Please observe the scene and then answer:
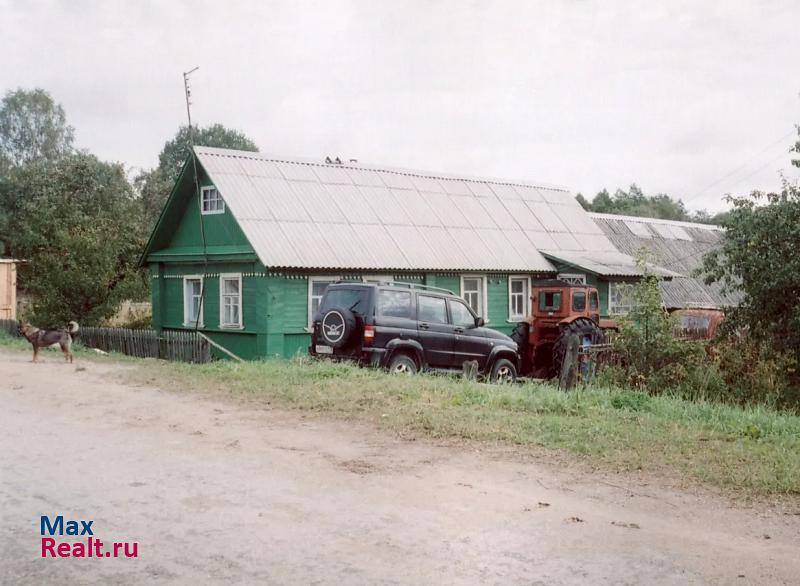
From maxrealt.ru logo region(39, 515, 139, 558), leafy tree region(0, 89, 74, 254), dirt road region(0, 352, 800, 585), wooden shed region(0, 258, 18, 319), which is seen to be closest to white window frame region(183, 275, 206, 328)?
dirt road region(0, 352, 800, 585)

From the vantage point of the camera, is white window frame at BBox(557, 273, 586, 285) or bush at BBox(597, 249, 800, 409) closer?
bush at BBox(597, 249, 800, 409)

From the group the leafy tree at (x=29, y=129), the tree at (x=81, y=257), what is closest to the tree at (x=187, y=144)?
the leafy tree at (x=29, y=129)

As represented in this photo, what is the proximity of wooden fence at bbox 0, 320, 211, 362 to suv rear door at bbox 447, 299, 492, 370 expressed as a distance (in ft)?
21.7

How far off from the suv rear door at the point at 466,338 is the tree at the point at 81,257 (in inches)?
538

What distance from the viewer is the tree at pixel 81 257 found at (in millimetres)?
26062

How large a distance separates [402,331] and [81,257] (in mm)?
13865

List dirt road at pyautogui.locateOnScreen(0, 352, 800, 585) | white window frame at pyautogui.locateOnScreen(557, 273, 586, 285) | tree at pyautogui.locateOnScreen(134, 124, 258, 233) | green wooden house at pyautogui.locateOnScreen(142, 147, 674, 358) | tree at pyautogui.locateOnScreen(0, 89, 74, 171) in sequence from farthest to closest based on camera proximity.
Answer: tree at pyautogui.locateOnScreen(134, 124, 258, 233)
tree at pyautogui.locateOnScreen(0, 89, 74, 171)
white window frame at pyautogui.locateOnScreen(557, 273, 586, 285)
green wooden house at pyautogui.locateOnScreen(142, 147, 674, 358)
dirt road at pyautogui.locateOnScreen(0, 352, 800, 585)

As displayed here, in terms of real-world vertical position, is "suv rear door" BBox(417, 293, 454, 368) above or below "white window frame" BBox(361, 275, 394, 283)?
below

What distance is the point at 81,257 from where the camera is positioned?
26.0 meters

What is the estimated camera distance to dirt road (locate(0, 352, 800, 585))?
17.6 feet

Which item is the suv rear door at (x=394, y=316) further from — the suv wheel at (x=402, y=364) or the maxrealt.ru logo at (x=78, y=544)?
the maxrealt.ru logo at (x=78, y=544)

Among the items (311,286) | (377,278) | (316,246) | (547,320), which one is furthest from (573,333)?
(316,246)

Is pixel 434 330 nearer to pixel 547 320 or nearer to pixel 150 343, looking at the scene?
pixel 547 320

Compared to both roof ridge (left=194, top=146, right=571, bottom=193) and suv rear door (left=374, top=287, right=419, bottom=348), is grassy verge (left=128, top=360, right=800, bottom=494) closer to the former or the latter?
suv rear door (left=374, top=287, right=419, bottom=348)
